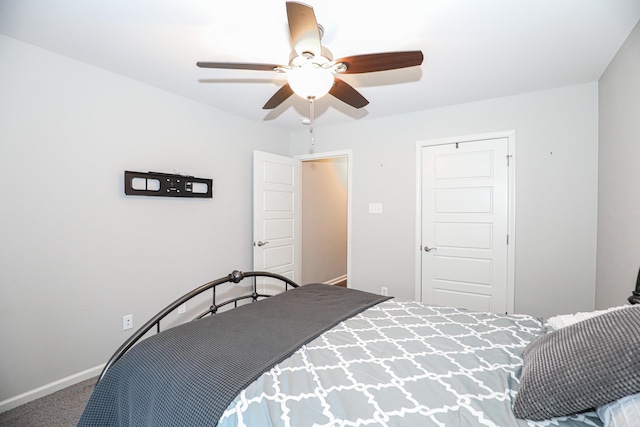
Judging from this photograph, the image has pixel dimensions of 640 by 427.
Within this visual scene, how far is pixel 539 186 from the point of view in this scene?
9.50 feet

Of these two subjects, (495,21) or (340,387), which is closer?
(340,387)

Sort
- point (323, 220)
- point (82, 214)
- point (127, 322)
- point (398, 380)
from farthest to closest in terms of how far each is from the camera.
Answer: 1. point (323, 220)
2. point (127, 322)
3. point (82, 214)
4. point (398, 380)

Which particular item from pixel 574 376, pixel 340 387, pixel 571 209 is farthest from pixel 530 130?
pixel 340 387

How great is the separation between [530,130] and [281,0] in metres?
2.65

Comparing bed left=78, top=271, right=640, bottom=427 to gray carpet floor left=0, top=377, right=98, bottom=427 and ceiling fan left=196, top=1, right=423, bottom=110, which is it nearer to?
gray carpet floor left=0, top=377, right=98, bottom=427

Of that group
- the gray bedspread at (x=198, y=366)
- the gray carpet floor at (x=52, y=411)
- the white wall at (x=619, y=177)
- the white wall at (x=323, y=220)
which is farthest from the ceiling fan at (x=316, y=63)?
the white wall at (x=323, y=220)

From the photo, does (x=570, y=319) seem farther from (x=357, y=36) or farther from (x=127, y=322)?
(x=127, y=322)

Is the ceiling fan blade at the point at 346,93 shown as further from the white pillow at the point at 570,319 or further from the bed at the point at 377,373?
the white pillow at the point at 570,319

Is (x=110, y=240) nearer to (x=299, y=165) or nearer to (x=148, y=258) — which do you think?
(x=148, y=258)

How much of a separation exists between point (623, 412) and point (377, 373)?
2.16 ft

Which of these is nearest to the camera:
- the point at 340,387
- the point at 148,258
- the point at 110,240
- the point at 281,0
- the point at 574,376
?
the point at 574,376

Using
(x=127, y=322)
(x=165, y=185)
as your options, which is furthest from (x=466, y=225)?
(x=127, y=322)

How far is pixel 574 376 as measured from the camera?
83 cm

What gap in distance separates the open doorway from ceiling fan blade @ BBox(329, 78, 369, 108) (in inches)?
76.3
